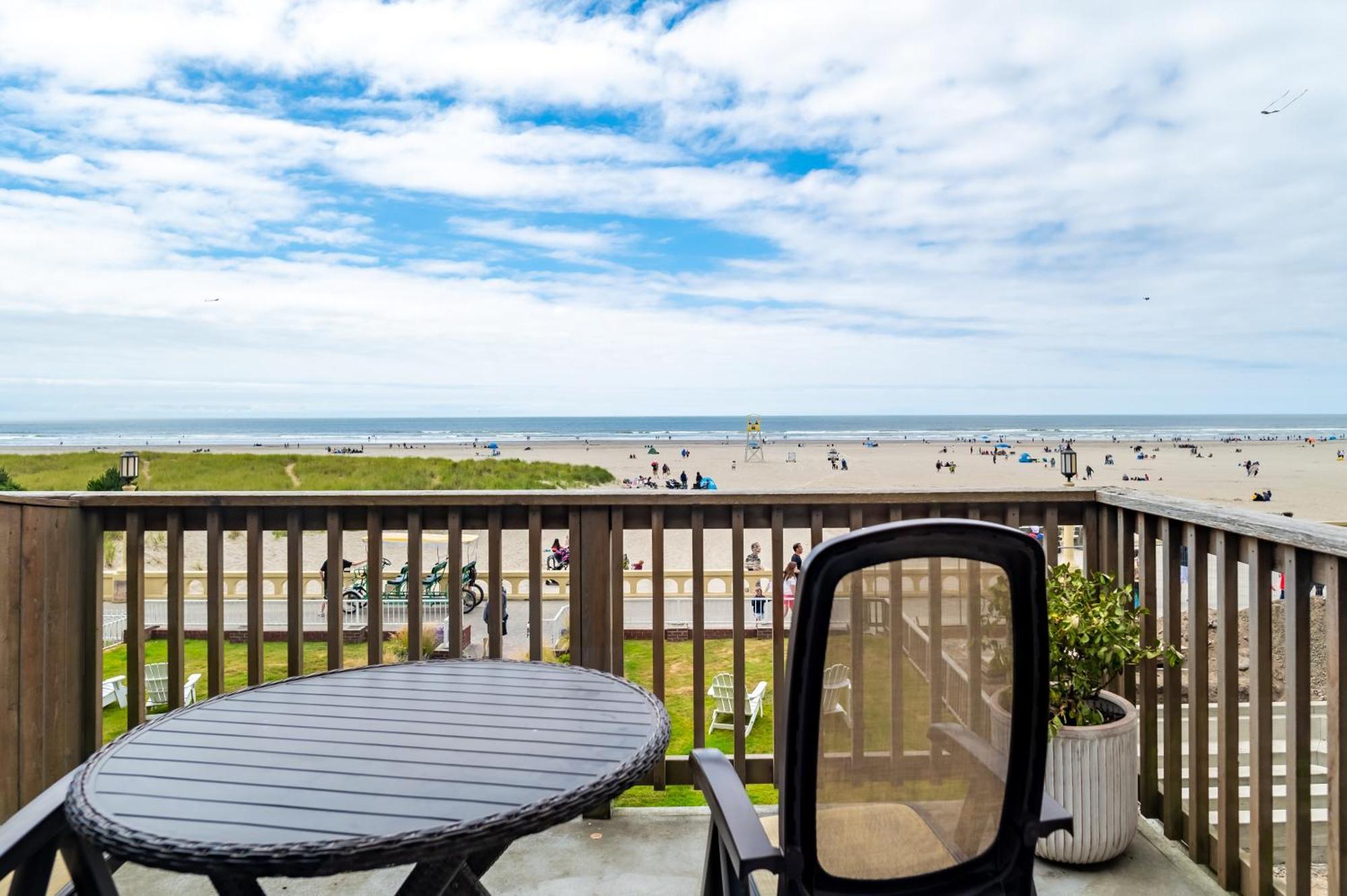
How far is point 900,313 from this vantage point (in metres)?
45.9

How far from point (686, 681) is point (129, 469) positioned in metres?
4.10

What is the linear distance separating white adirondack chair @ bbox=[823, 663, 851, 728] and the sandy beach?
10.5m

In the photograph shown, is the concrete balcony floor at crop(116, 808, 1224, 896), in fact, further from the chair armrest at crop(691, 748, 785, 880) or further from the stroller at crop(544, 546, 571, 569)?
the stroller at crop(544, 546, 571, 569)

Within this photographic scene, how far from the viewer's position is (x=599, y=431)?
66625mm

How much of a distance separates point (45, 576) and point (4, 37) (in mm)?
4988

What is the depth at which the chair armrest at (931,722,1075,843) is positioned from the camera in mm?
1004

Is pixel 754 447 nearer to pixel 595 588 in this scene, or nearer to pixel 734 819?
pixel 595 588

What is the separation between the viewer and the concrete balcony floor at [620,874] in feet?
6.39

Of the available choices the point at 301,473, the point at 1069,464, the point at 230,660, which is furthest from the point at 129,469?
the point at 301,473

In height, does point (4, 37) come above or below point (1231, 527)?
above

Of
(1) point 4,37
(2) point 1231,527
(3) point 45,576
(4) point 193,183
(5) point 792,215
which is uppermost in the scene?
(5) point 792,215

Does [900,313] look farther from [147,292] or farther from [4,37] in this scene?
[4,37]

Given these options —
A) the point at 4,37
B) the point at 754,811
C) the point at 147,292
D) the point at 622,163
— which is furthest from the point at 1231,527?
the point at 147,292

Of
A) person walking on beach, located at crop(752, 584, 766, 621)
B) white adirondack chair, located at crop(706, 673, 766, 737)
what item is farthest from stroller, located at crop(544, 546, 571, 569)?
white adirondack chair, located at crop(706, 673, 766, 737)
